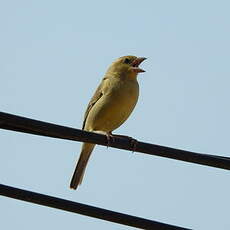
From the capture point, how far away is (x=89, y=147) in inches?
335

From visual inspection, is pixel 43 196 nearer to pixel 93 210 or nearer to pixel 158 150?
pixel 93 210

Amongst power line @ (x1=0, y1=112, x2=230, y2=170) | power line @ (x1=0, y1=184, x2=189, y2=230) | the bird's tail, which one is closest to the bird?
the bird's tail

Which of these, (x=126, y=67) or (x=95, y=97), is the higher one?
(x=126, y=67)

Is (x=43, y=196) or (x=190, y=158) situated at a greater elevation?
(x=190, y=158)

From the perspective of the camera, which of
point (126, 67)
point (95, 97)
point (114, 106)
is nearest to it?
point (114, 106)

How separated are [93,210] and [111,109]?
358 cm

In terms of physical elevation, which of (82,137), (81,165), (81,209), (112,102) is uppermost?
(112,102)

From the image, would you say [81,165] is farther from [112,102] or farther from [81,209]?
[81,209]

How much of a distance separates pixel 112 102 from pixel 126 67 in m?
0.99

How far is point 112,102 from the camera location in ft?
25.4

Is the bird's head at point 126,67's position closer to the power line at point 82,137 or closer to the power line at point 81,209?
the power line at point 82,137

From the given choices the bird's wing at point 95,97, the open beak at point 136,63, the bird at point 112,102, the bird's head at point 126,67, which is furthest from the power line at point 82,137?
the open beak at point 136,63

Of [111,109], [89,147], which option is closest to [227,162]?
[111,109]

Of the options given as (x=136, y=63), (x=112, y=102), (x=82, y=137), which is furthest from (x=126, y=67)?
(x=82, y=137)
